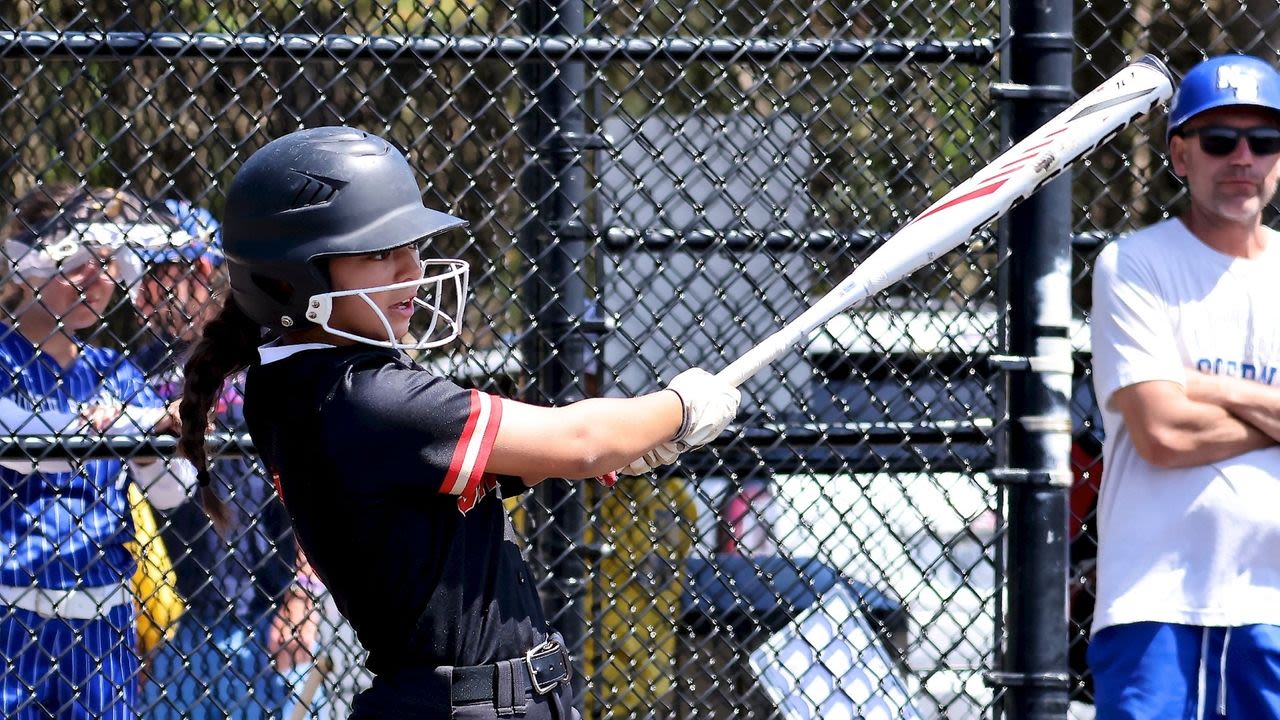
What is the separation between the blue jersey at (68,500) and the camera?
3.45m

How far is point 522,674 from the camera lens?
226 cm

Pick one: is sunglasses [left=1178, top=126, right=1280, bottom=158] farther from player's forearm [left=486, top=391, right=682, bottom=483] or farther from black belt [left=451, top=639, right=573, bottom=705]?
black belt [left=451, top=639, right=573, bottom=705]

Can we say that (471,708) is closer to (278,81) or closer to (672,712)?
(672,712)

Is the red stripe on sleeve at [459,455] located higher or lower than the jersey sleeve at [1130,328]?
lower

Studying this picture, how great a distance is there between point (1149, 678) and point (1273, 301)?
0.84 m

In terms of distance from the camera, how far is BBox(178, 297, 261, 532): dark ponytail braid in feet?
7.79

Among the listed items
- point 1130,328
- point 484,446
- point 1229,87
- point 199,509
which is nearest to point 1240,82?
point 1229,87

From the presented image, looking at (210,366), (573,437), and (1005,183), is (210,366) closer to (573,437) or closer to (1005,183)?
(573,437)

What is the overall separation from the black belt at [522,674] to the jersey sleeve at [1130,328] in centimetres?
142

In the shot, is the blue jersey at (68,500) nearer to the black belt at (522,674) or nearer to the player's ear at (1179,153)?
the black belt at (522,674)

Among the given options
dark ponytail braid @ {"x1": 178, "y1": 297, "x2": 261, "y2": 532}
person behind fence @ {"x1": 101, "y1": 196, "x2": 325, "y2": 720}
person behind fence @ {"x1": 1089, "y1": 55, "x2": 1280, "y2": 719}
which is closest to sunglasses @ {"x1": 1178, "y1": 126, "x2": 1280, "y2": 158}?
person behind fence @ {"x1": 1089, "y1": 55, "x2": 1280, "y2": 719}

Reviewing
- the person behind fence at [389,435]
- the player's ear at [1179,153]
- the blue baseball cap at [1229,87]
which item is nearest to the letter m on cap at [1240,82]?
the blue baseball cap at [1229,87]

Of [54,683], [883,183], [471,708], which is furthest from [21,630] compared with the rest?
[883,183]

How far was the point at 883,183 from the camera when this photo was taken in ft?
11.8
